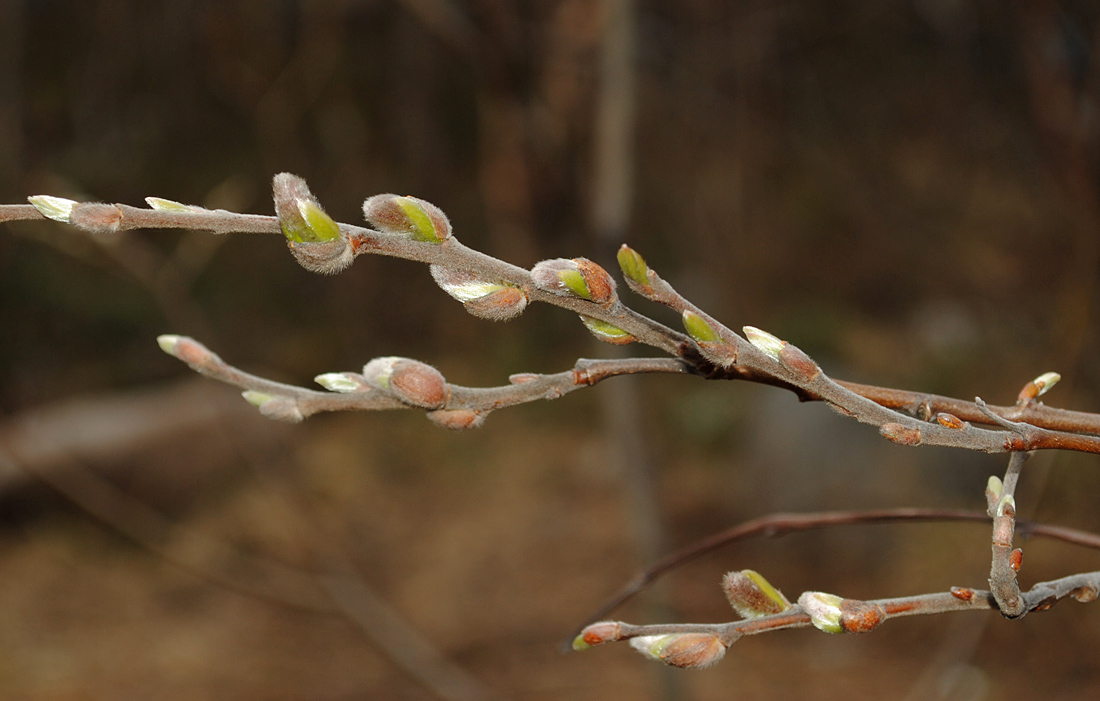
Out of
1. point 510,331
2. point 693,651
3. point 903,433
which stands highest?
point 510,331

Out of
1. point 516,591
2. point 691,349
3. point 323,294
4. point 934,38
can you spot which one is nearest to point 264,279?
point 323,294

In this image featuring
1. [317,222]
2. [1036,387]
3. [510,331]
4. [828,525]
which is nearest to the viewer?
[317,222]

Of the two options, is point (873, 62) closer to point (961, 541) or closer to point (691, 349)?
point (961, 541)

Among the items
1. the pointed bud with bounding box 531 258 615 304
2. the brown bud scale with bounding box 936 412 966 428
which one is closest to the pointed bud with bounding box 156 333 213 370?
the pointed bud with bounding box 531 258 615 304

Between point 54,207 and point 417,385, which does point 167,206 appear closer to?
point 54,207

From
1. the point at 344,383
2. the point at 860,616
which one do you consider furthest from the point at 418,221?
the point at 860,616

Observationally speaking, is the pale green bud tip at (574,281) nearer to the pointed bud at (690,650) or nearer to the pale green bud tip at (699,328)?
the pale green bud tip at (699,328)

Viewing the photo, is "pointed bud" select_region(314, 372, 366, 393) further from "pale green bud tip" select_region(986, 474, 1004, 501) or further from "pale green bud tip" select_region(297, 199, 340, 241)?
"pale green bud tip" select_region(986, 474, 1004, 501)
